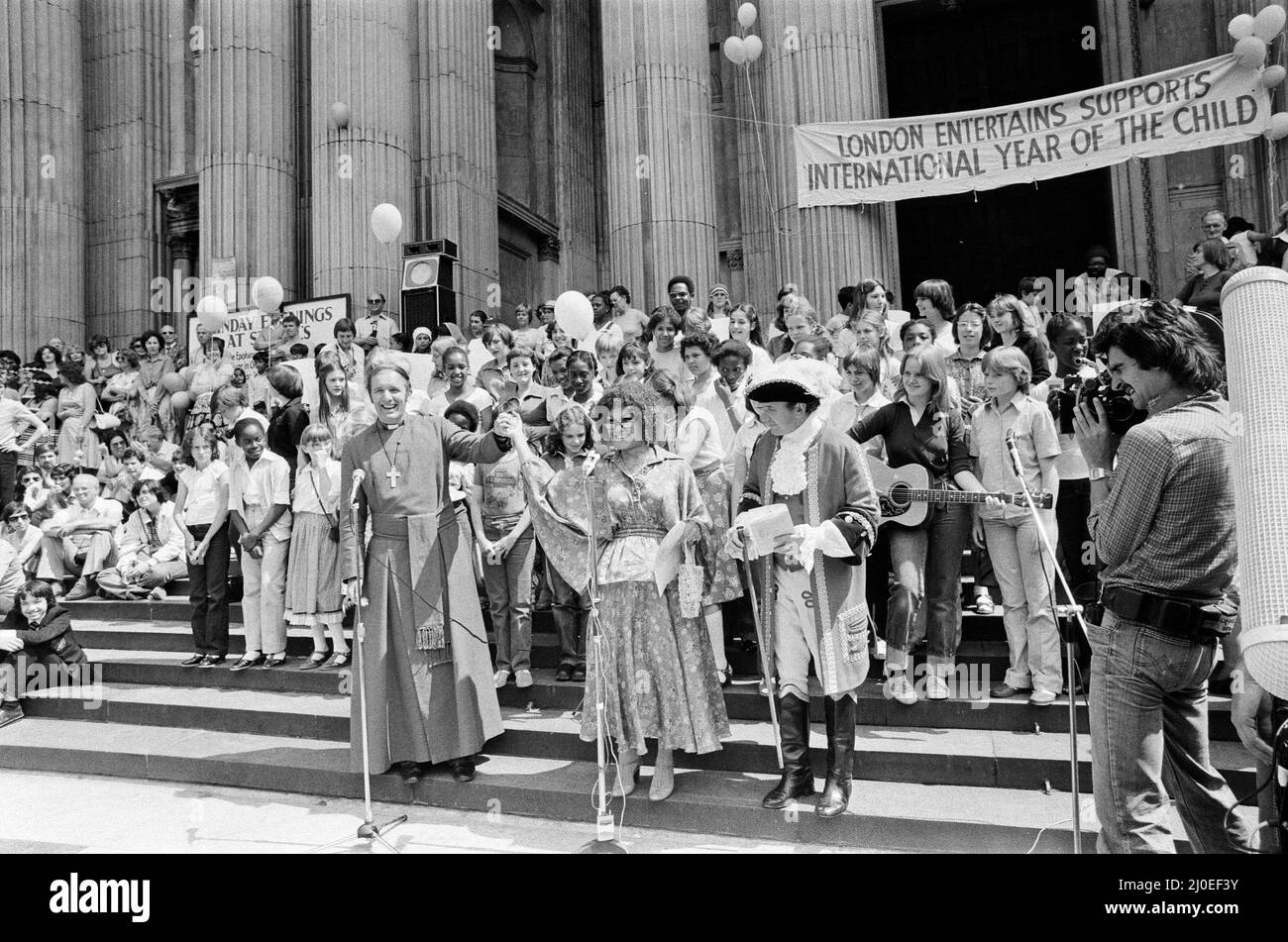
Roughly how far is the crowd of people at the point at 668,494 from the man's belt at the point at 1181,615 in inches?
13.7

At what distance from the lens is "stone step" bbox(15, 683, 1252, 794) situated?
466cm

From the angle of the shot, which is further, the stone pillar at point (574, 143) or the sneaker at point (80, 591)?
the stone pillar at point (574, 143)

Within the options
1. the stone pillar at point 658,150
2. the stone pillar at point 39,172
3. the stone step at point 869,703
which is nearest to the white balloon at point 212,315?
the stone pillar at point 39,172

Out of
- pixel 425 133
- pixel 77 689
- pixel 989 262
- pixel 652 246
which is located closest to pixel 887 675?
pixel 77 689

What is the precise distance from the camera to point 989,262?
49.6ft

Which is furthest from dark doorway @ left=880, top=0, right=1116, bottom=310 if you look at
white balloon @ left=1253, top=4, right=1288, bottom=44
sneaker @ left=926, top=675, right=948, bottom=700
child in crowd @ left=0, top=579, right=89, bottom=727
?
child in crowd @ left=0, top=579, right=89, bottom=727

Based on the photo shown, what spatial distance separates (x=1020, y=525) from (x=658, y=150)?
9062mm

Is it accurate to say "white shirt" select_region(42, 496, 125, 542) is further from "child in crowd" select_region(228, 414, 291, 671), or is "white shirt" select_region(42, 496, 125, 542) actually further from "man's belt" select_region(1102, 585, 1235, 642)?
"man's belt" select_region(1102, 585, 1235, 642)

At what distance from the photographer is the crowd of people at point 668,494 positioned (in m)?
4.86

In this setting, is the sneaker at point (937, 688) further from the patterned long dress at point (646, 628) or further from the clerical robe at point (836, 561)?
the patterned long dress at point (646, 628)

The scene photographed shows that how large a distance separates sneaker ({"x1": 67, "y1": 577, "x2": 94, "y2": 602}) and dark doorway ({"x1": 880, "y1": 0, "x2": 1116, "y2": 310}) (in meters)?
12.9

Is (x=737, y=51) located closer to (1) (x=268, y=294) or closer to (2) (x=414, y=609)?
(1) (x=268, y=294)

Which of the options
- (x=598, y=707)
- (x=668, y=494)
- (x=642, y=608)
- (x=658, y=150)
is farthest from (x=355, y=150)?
(x=598, y=707)
